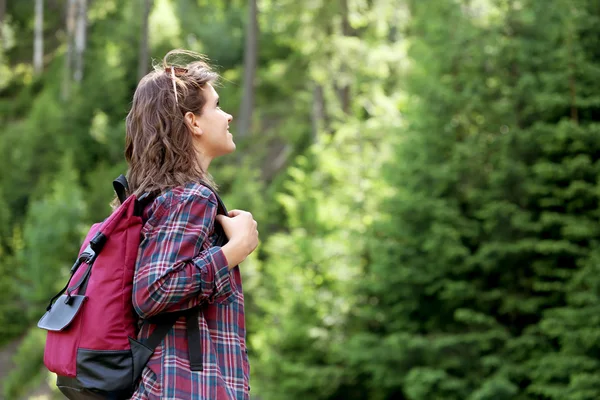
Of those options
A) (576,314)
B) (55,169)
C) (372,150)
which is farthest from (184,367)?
(55,169)

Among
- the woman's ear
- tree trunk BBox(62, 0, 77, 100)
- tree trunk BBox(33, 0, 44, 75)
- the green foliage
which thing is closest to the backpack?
the woman's ear

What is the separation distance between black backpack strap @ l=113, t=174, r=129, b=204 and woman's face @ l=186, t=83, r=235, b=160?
0.23 m

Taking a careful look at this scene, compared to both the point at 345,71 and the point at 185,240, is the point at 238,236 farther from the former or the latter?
the point at 345,71

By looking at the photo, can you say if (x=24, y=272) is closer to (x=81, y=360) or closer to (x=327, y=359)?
(x=327, y=359)

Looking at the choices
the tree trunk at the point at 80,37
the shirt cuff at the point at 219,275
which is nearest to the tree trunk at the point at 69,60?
the tree trunk at the point at 80,37

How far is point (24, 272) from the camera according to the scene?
21.7 m

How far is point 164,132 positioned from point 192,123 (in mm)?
95

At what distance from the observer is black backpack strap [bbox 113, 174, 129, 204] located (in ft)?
7.92

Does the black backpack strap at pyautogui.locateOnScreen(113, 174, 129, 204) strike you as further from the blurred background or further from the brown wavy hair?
the blurred background

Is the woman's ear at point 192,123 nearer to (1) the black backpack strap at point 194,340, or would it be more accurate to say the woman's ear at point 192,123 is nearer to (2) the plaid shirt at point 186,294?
(2) the plaid shirt at point 186,294

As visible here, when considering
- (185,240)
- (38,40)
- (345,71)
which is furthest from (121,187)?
(38,40)

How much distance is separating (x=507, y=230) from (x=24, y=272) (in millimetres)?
14567

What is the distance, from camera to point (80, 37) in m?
30.5

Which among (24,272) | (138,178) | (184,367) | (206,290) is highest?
(138,178)
